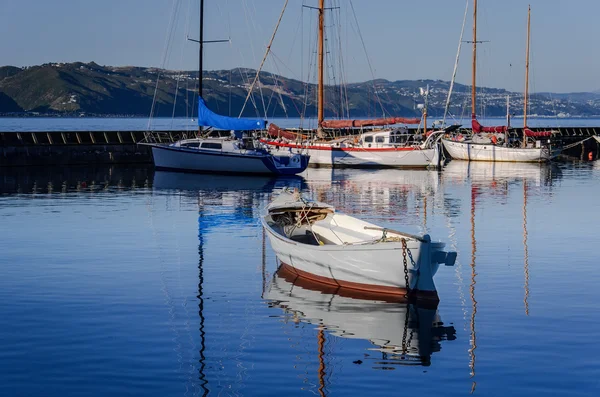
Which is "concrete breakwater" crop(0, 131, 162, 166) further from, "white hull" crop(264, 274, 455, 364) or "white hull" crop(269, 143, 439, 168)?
"white hull" crop(264, 274, 455, 364)

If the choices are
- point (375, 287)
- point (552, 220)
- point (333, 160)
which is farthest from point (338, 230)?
point (333, 160)

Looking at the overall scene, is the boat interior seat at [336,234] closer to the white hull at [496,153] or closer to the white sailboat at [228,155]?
the white sailboat at [228,155]

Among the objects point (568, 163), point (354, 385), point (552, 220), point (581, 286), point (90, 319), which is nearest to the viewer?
point (354, 385)

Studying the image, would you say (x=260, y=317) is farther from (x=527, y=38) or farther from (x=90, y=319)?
(x=527, y=38)

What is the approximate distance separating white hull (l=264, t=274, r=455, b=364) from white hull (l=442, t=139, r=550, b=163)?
56087 millimetres

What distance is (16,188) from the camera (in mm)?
50781

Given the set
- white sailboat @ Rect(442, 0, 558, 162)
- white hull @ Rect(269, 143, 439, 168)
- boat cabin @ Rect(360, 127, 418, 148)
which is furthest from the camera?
white sailboat @ Rect(442, 0, 558, 162)

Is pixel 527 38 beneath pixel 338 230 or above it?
above

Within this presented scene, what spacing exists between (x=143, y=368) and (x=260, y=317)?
4.32 meters

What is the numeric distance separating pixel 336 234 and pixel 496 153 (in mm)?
53987

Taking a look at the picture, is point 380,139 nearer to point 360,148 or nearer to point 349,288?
point 360,148

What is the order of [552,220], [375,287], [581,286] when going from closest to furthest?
1. [375,287]
2. [581,286]
3. [552,220]

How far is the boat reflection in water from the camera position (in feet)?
55.9

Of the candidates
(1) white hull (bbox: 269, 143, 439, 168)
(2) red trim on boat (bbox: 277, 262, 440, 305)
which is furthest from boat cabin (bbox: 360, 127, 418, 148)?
(2) red trim on boat (bbox: 277, 262, 440, 305)
